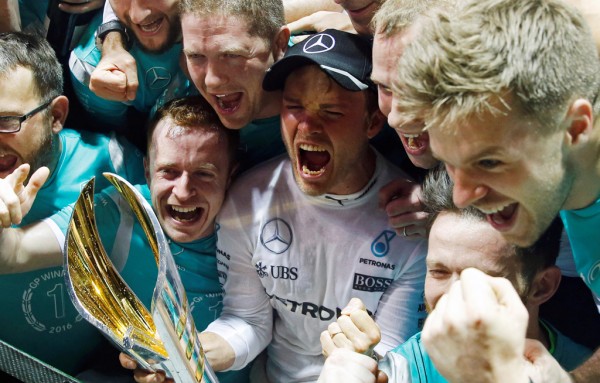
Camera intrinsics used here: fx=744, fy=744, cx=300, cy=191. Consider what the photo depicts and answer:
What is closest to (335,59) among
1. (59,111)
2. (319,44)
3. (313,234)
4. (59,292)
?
(319,44)

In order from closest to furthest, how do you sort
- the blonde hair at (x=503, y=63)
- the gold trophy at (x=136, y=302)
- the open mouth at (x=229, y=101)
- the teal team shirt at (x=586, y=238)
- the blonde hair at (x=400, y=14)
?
the blonde hair at (x=503, y=63) < the gold trophy at (x=136, y=302) < the teal team shirt at (x=586, y=238) < the blonde hair at (x=400, y=14) < the open mouth at (x=229, y=101)

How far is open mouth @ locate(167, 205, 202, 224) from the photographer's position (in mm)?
1859

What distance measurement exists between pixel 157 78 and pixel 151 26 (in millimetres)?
153

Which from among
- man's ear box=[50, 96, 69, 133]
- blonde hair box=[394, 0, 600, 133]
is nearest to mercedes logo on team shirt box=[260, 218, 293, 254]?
man's ear box=[50, 96, 69, 133]

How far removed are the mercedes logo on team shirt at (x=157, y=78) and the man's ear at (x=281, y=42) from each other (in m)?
0.32

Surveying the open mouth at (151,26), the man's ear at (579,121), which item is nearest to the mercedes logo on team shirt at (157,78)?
the open mouth at (151,26)

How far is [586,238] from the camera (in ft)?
4.63

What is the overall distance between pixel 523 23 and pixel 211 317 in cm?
121

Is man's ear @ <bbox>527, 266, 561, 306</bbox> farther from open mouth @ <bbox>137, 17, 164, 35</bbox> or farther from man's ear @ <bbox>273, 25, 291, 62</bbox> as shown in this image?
open mouth @ <bbox>137, 17, 164, 35</bbox>

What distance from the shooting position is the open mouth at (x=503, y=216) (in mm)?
1219

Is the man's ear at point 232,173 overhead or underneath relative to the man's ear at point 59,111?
underneath

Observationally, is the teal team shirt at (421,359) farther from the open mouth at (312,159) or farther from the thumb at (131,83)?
the thumb at (131,83)

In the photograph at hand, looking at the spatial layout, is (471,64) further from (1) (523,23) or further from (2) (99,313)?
(2) (99,313)

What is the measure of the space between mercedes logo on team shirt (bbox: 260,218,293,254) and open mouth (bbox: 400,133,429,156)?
0.40m
